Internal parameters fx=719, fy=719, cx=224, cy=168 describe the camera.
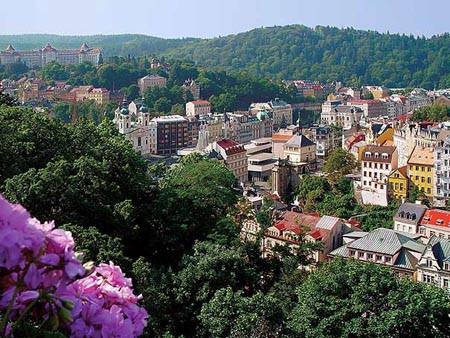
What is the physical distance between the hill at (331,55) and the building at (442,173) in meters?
70.3

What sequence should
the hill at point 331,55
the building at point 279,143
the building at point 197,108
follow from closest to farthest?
the building at point 279,143 < the building at point 197,108 < the hill at point 331,55

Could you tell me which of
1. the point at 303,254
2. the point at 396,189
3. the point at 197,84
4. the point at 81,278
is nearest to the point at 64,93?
the point at 197,84

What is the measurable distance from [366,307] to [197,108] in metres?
53.1

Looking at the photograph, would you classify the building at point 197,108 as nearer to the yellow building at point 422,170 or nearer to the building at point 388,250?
the yellow building at point 422,170

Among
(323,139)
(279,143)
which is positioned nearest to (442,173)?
(279,143)

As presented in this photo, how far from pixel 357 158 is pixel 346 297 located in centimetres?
2819

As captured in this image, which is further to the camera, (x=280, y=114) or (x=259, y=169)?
(x=280, y=114)

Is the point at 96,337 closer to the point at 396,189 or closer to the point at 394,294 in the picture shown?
the point at 394,294

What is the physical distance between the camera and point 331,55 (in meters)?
119

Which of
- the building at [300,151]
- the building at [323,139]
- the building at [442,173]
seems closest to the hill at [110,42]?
Result: the building at [323,139]

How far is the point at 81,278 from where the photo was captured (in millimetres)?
3295

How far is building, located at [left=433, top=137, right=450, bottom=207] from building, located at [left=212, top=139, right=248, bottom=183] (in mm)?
12141

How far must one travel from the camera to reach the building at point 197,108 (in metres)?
A: 64.2

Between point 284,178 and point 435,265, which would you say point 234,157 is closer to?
point 284,178
